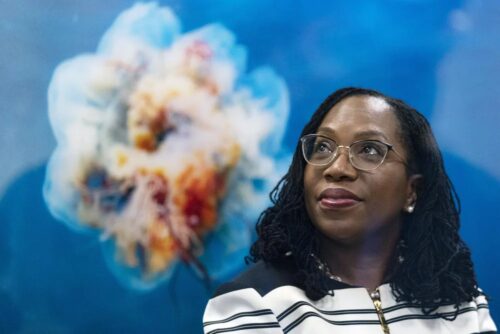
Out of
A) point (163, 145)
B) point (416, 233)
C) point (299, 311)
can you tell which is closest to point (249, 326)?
point (299, 311)

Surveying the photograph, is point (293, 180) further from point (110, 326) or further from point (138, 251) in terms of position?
point (110, 326)

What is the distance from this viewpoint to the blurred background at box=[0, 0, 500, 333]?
5.64ft

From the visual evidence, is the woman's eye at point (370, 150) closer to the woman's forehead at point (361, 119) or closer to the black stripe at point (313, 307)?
the woman's forehead at point (361, 119)

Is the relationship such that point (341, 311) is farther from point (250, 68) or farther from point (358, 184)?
point (250, 68)

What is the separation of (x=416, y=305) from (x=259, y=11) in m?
0.99

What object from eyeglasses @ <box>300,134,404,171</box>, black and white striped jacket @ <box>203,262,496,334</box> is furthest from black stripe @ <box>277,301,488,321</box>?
eyeglasses @ <box>300,134,404,171</box>

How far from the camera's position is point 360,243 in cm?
135

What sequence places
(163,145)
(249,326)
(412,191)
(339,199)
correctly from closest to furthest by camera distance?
(249,326) < (339,199) < (412,191) < (163,145)

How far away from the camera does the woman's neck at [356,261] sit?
1.36 metres

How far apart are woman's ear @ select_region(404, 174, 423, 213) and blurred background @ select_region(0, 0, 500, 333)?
50 centimetres

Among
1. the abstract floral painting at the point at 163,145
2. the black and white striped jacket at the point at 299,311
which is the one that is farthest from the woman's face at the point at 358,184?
the abstract floral painting at the point at 163,145

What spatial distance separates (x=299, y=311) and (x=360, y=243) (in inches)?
8.9

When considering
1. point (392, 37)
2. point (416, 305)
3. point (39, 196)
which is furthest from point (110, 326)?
point (392, 37)

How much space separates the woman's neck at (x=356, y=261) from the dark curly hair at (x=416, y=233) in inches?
1.3
